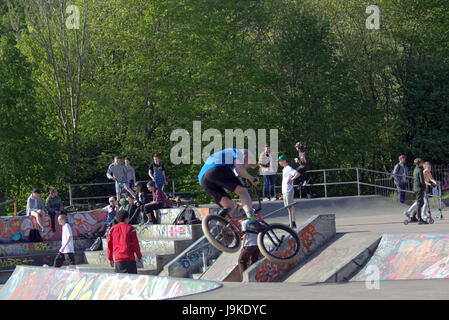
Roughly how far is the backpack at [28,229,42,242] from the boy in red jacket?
353 inches

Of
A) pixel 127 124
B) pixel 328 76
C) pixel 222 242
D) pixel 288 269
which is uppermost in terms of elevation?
pixel 328 76

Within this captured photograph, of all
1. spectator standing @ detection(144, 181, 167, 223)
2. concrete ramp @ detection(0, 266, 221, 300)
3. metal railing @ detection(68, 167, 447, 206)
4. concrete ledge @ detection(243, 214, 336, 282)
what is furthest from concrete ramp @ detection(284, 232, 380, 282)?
metal railing @ detection(68, 167, 447, 206)

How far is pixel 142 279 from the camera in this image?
8906 mm

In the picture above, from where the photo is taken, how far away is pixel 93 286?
31.0 ft

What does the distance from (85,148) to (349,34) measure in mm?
16359

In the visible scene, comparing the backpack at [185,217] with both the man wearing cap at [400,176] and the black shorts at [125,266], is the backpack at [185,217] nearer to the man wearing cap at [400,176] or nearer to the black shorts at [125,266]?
the black shorts at [125,266]

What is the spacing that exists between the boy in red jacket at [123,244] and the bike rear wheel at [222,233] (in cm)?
115

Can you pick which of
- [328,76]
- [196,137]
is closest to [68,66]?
[196,137]

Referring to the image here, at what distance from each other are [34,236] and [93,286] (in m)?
9.72

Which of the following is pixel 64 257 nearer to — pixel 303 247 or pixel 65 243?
pixel 65 243

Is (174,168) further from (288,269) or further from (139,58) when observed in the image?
(288,269)

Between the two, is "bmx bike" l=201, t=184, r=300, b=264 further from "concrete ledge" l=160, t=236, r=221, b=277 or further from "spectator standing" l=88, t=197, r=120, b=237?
"spectator standing" l=88, t=197, r=120, b=237

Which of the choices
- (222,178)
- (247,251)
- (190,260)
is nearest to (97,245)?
(190,260)

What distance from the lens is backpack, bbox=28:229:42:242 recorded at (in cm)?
1850
